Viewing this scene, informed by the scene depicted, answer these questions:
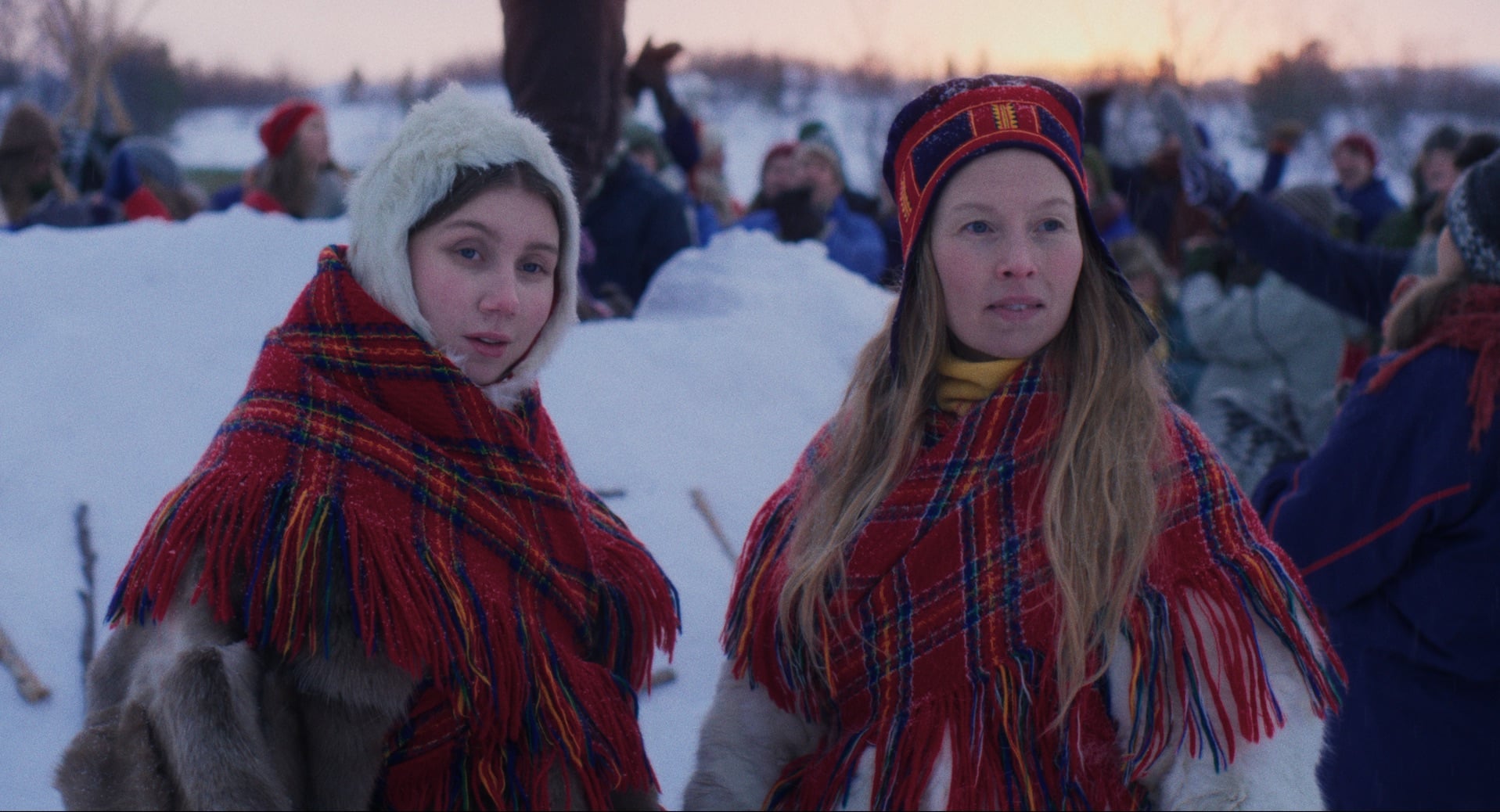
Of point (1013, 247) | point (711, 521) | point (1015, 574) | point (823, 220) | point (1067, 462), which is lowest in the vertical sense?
point (711, 521)

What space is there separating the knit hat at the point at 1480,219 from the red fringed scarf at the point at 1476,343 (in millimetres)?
52

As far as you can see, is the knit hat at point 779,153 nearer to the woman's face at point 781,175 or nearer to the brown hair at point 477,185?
the woman's face at point 781,175

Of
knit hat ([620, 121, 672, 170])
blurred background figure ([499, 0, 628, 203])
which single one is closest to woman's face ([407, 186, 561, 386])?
blurred background figure ([499, 0, 628, 203])

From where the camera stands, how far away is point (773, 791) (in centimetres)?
193

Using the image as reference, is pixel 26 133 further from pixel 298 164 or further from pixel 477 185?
→ pixel 477 185

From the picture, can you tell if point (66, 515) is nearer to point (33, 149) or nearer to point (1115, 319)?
point (1115, 319)

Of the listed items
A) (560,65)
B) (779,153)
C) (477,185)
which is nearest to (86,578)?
(477,185)

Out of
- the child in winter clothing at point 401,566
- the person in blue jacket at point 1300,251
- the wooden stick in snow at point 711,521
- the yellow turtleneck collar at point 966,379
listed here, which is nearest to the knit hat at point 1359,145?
the person in blue jacket at point 1300,251

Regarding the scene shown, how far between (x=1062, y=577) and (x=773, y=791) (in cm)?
59

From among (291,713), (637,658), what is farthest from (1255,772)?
(291,713)

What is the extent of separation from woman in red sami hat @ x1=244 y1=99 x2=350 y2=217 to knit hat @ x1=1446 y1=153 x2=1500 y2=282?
13.1ft

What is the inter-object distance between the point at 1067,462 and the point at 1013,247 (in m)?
0.33

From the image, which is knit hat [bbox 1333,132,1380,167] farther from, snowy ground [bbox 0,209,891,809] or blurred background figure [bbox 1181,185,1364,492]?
snowy ground [bbox 0,209,891,809]

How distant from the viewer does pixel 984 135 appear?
1832 mm
